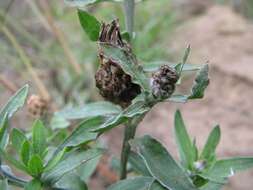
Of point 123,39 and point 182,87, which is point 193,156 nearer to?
point 123,39

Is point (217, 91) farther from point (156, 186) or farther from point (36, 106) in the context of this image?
point (156, 186)

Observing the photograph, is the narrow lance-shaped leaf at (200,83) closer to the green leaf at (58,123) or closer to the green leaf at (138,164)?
the green leaf at (138,164)

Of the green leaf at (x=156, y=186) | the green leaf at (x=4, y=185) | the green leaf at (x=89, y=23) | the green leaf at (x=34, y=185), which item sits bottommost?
the green leaf at (x=156, y=186)

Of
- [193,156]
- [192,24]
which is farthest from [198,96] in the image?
[192,24]

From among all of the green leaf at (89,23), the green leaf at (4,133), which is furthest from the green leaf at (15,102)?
the green leaf at (89,23)

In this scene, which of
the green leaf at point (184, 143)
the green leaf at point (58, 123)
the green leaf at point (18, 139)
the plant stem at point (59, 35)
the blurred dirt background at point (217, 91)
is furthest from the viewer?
the blurred dirt background at point (217, 91)

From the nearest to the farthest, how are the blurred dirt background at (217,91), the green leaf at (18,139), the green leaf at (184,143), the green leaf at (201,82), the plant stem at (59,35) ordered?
1. the green leaf at (201,82)
2. the green leaf at (18,139)
3. the green leaf at (184,143)
4. the plant stem at (59,35)
5. the blurred dirt background at (217,91)
